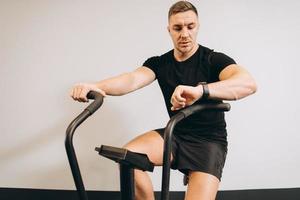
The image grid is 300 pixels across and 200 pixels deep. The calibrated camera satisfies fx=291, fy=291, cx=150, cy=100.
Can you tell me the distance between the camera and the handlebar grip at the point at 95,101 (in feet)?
4.01

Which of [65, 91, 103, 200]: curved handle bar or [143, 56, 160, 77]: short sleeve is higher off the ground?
[143, 56, 160, 77]: short sleeve

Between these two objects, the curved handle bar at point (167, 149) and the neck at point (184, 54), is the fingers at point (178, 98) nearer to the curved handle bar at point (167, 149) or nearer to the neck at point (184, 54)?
the curved handle bar at point (167, 149)

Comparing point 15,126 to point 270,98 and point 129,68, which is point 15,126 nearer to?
point 129,68

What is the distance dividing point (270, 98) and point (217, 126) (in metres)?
0.99

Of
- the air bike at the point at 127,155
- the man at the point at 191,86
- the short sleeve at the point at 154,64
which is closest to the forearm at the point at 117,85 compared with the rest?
the man at the point at 191,86

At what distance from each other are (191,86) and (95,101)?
1.67ft

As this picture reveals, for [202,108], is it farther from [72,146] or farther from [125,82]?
[125,82]

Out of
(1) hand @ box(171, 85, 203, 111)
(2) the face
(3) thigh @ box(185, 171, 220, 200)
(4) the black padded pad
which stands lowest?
(3) thigh @ box(185, 171, 220, 200)

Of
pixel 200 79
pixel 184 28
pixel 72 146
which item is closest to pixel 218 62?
pixel 200 79

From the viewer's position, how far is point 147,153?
5.14 ft

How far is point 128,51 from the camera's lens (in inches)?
92.3

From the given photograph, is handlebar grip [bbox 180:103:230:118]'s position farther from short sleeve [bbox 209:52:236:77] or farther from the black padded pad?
short sleeve [bbox 209:52:236:77]

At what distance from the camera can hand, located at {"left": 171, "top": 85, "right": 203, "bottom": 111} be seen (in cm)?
111

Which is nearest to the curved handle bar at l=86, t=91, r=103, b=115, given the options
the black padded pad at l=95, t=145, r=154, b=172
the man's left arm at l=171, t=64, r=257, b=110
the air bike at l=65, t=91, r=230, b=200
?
the air bike at l=65, t=91, r=230, b=200
